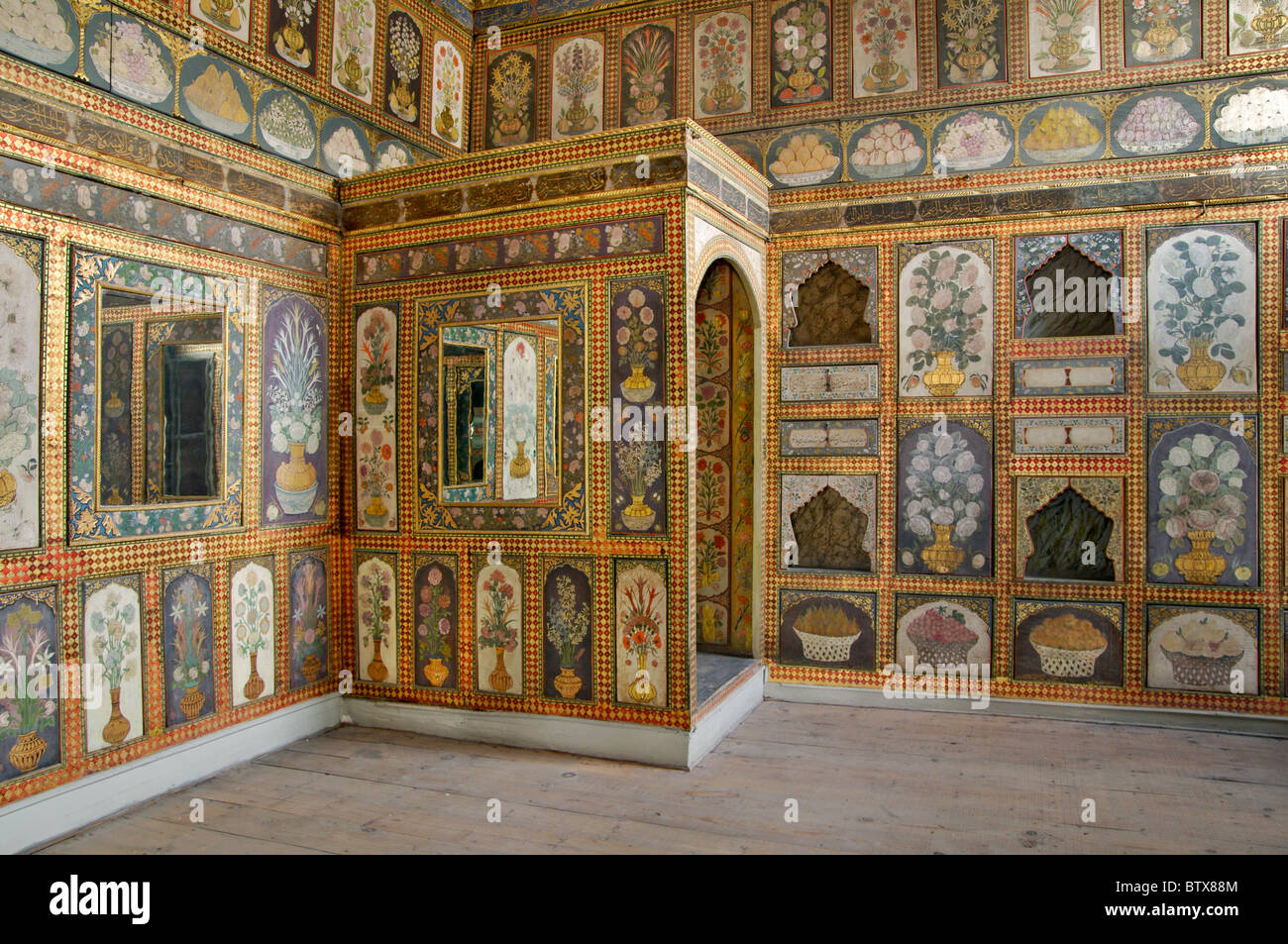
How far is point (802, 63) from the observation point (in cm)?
604

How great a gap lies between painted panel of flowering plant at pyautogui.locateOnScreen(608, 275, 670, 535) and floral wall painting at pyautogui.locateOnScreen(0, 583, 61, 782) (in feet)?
8.63

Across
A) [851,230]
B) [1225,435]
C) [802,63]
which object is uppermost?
[802,63]

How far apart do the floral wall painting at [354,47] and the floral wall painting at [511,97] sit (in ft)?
3.84

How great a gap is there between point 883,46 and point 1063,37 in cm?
109

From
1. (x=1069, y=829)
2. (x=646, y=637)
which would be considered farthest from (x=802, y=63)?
(x=1069, y=829)

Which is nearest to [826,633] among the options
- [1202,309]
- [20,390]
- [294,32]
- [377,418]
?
[1202,309]

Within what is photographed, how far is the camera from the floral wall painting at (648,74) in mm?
6332

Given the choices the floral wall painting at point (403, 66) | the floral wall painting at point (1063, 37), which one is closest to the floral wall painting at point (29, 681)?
the floral wall painting at point (403, 66)

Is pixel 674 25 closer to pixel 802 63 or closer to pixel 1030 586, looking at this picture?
pixel 802 63

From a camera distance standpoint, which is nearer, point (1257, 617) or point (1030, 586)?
point (1257, 617)

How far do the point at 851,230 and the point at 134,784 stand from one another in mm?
5150

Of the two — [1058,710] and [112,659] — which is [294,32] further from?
[1058,710]

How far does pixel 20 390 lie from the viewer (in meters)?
3.76

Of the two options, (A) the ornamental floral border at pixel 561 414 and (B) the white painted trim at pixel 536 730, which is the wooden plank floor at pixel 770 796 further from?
(A) the ornamental floral border at pixel 561 414
